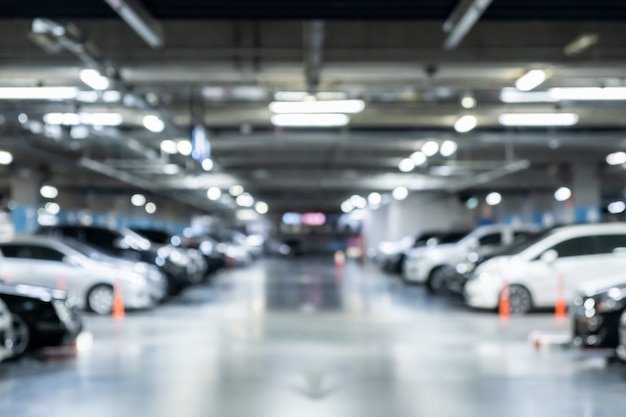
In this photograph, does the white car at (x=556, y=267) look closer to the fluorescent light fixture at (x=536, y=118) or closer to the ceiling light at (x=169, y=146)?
the fluorescent light fixture at (x=536, y=118)

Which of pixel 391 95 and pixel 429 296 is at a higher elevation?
pixel 391 95

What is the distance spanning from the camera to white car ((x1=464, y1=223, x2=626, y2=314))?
18359 mm

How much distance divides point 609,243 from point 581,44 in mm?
5741

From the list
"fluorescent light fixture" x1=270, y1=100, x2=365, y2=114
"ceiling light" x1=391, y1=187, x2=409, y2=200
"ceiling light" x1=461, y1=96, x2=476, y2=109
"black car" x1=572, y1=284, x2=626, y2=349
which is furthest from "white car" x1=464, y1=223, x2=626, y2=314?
"ceiling light" x1=391, y1=187, x2=409, y2=200

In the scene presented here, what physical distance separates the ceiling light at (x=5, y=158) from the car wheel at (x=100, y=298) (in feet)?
50.1

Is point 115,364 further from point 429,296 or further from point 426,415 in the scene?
point 429,296

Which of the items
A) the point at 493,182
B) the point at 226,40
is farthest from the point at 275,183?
the point at 226,40

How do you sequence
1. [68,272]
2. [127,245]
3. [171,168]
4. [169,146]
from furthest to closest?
[171,168] → [169,146] → [127,245] → [68,272]

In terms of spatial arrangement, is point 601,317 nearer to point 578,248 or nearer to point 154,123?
point 578,248

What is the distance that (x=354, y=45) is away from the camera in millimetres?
14430

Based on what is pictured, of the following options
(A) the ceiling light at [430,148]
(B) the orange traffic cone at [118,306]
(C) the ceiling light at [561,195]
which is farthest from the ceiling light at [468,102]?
(C) the ceiling light at [561,195]

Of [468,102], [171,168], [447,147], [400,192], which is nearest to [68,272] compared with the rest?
[468,102]

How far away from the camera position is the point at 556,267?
60.5 feet

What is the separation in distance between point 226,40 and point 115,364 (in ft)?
18.1
